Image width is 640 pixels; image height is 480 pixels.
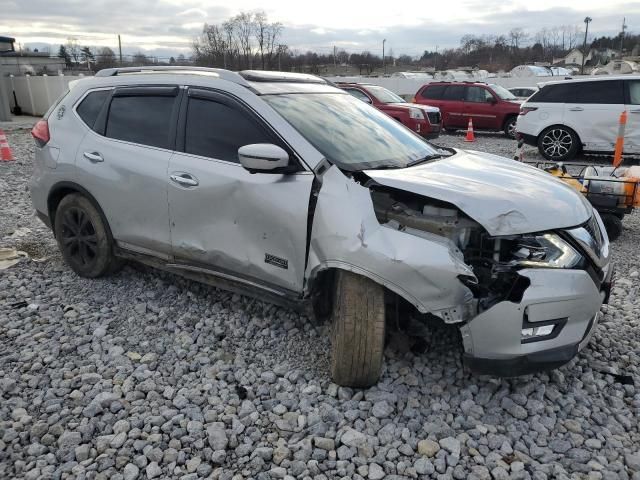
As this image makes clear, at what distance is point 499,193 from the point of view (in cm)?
289

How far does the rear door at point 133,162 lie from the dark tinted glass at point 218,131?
18 centimetres

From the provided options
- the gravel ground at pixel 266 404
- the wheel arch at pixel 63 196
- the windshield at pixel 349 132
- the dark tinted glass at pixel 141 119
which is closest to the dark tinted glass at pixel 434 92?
the windshield at pixel 349 132

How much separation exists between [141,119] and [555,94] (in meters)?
9.77

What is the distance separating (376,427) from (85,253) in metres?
2.94

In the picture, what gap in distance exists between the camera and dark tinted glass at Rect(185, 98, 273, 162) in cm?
343

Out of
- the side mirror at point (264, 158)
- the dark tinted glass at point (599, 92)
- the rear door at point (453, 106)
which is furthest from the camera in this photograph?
the rear door at point (453, 106)

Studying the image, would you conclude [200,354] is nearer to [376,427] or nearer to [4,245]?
[376,427]

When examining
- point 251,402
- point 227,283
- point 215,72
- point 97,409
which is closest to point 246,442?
point 251,402

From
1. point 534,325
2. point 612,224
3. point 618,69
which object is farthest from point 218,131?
point 618,69

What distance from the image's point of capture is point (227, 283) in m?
3.58

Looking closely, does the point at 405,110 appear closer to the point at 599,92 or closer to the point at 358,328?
A: the point at 599,92

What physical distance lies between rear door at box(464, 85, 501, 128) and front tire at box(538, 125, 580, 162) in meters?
4.63

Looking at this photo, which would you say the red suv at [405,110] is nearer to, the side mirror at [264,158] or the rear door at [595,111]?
the rear door at [595,111]

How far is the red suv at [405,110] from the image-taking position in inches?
533
